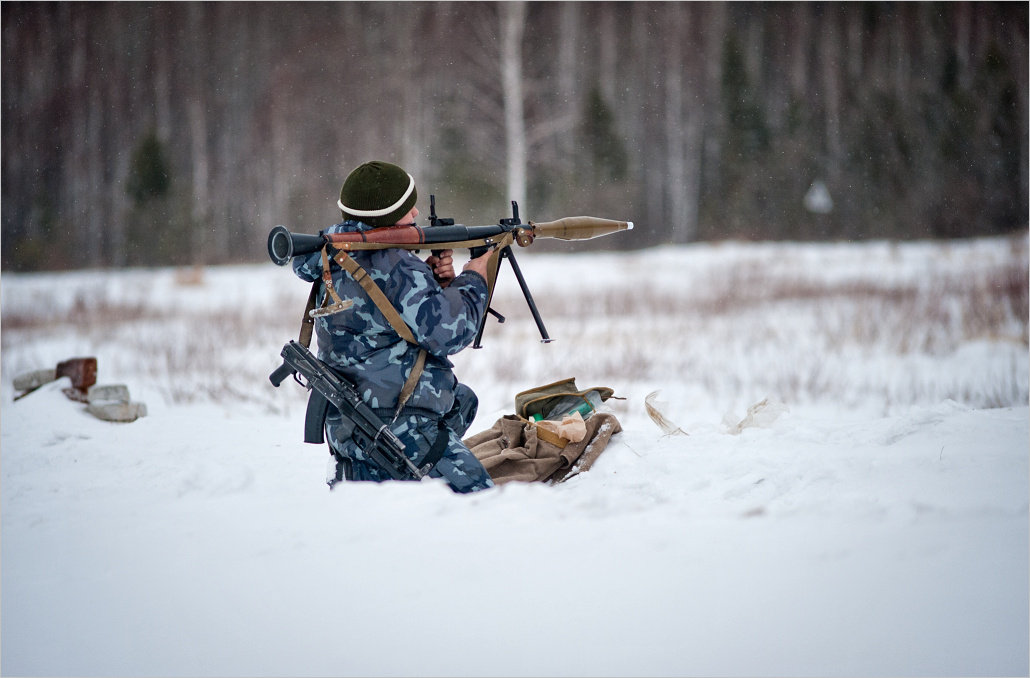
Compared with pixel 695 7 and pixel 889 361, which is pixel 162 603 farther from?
pixel 695 7

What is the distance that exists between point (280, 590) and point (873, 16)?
22409mm

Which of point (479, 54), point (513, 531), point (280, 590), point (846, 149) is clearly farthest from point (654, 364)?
point (846, 149)

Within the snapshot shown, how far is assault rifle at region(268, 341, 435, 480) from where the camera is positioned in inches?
93.1

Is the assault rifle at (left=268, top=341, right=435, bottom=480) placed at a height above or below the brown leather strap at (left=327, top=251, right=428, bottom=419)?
below

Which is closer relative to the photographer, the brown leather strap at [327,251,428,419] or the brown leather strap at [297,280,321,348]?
the brown leather strap at [327,251,428,419]

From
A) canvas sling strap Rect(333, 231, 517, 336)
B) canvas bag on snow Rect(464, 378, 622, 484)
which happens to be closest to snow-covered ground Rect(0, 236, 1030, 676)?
canvas bag on snow Rect(464, 378, 622, 484)

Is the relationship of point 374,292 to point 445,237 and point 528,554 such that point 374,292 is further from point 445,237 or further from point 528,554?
point 528,554

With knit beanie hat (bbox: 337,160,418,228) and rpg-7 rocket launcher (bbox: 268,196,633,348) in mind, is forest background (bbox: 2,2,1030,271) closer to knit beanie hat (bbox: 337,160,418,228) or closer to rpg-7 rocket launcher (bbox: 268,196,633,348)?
rpg-7 rocket launcher (bbox: 268,196,633,348)

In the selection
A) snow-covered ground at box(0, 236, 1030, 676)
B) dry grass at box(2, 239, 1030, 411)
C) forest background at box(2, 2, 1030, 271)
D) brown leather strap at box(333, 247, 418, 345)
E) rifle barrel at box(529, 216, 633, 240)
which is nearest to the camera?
snow-covered ground at box(0, 236, 1030, 676)

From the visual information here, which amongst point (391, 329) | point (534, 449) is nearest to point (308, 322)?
point (391, 329)

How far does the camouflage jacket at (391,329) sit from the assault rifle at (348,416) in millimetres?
50

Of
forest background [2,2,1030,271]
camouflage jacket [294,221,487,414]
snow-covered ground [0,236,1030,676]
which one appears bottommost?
snow-covered ground [0,236,1030,676]

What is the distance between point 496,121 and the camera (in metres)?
15.7

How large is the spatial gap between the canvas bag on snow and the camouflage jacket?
1.39 feet
